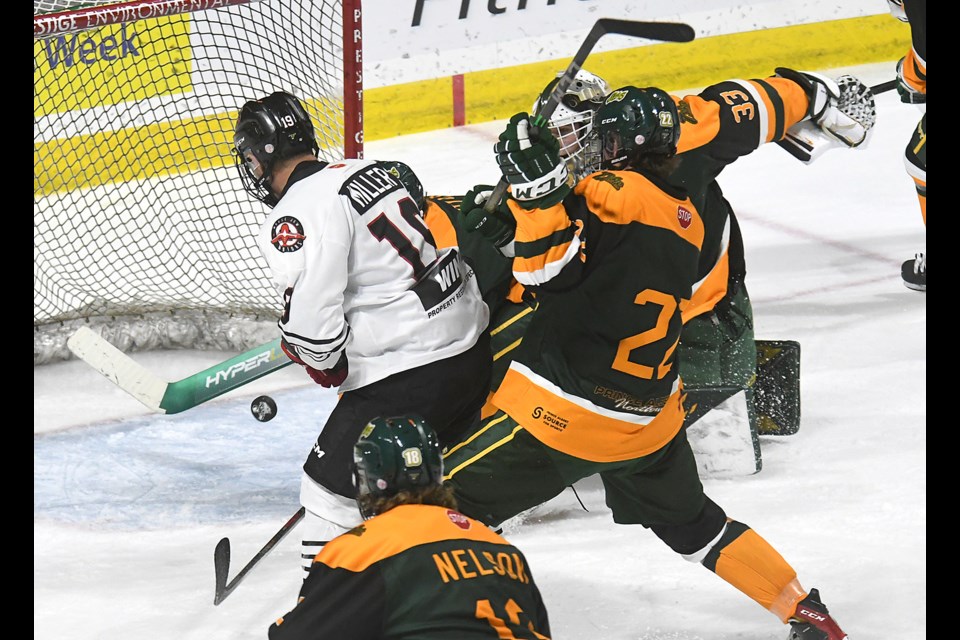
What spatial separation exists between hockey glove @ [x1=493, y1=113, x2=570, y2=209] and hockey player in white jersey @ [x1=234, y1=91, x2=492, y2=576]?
35 cm

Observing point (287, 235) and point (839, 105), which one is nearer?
point (287, 235)

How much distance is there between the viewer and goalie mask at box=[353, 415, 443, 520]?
186 centimetres

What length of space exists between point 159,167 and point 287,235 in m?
2.91

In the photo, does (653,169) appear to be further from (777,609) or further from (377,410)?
(777,609)

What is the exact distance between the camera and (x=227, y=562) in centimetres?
303

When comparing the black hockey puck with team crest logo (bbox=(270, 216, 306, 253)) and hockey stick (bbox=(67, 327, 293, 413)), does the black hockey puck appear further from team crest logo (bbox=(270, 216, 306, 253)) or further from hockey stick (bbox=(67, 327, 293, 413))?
team crest logo (bbox=(270, 216, 306, 253))

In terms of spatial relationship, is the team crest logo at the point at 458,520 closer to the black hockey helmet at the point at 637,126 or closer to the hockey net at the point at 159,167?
the black hockey helmet at the point at 637,126

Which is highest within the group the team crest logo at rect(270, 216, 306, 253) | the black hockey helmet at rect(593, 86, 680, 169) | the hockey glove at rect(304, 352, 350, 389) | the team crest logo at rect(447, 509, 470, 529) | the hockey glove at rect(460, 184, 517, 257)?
the black hockey helmet at rect(593, 86, 680, 169)

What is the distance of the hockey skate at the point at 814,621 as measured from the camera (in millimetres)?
2633

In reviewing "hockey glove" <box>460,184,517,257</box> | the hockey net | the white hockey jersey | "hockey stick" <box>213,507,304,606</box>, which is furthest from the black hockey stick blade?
the hockey net

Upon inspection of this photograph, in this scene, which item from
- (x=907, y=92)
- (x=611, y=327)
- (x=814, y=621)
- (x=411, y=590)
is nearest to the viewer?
(x=411, y=590)

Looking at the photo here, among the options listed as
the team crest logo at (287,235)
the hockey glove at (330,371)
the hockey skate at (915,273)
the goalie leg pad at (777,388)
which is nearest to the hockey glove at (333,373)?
the hockey glove at (330,371)

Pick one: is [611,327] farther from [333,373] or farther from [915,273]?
[915,273]

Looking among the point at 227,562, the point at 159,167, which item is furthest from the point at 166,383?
the point at 159,167
